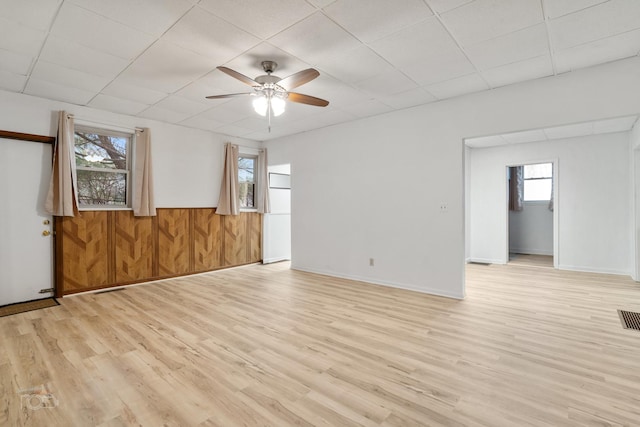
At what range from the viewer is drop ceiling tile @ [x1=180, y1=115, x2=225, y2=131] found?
5238 mm

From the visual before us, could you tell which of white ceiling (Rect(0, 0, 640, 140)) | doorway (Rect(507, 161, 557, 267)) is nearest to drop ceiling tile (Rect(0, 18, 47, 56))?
white ceiling (Rect(0, 0, 640, 140))

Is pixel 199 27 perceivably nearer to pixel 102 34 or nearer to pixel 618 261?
pixel 102 34

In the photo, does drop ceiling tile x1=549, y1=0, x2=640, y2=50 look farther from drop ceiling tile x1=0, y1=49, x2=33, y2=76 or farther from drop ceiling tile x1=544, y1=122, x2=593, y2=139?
drop ceiling tile x1=0, y1=49, x2=33, y2=76

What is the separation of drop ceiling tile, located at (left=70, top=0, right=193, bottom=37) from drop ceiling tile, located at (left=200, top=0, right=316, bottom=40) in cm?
23

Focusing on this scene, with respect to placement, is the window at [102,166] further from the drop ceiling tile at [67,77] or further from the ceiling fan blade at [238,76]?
the ceiling fan blade at [238,76]

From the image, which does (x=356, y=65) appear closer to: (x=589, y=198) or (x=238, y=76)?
(x=238, y=76)

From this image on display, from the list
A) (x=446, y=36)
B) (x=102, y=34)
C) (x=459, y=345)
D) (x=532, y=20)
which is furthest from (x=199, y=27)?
(x=459, y=345)

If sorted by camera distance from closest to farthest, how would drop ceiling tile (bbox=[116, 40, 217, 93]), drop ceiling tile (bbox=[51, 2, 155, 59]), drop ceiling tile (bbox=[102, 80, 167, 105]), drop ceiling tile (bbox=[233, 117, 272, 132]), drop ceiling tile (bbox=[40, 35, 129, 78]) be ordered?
drop ceiling tile (bbox=[51, 2, 155, 59]) → drop ceiling tile (bbox=[40, 35, 129, 78]) → drop ceiling tile (bbox=[116, 40, 217, 93]) → drop ceiling tile (bbox=[102, 80, 167, 105]) → drop ceiling tile (bbox=[233, 117, 272, 132])

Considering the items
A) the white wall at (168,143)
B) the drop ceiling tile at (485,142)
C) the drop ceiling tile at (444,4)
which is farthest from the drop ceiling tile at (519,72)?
the white wall at (168,143)

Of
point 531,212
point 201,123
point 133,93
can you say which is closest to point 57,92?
point 133,93

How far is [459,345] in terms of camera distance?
9.10 ft

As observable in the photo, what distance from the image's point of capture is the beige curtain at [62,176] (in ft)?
13.7

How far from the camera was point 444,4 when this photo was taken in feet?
7.61

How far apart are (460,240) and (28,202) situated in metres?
5.89
